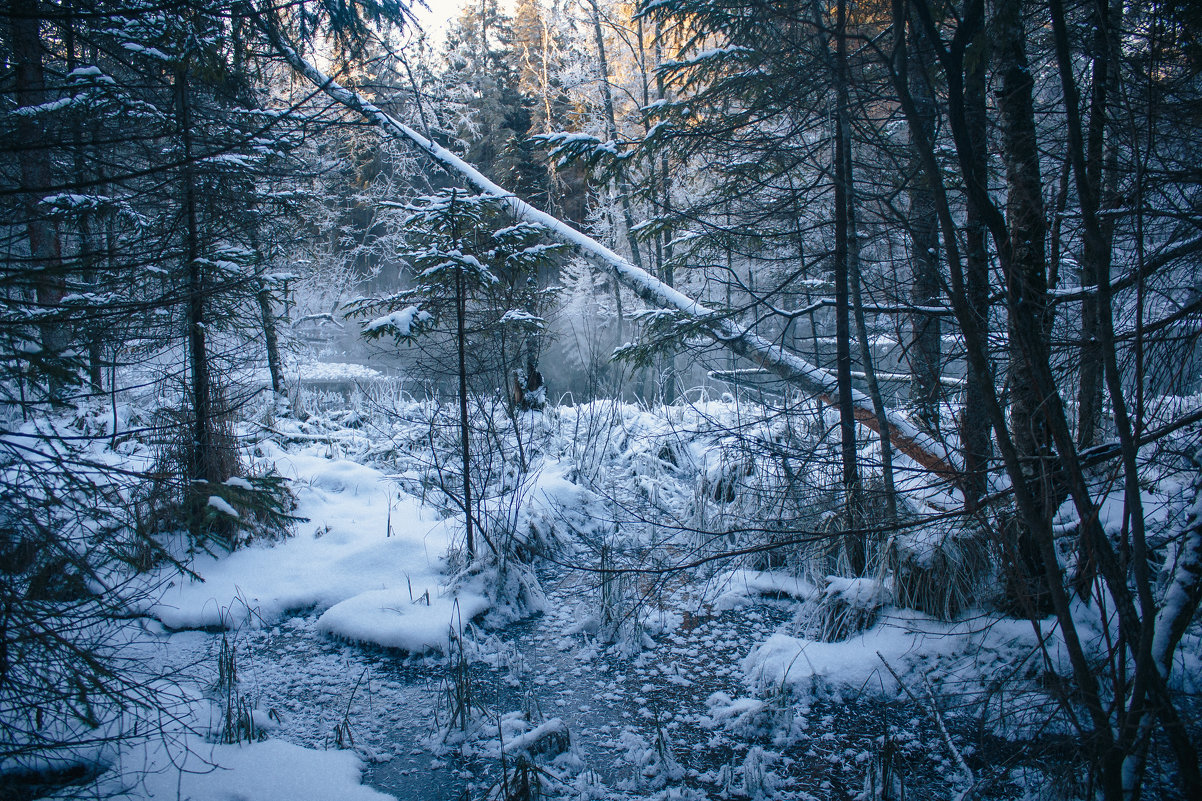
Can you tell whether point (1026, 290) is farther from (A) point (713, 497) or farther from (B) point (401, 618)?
(B) point (401, 618)

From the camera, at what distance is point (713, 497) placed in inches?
211

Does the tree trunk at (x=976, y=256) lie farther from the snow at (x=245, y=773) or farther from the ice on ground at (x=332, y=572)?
the ice on ground at (x=332, y=572)

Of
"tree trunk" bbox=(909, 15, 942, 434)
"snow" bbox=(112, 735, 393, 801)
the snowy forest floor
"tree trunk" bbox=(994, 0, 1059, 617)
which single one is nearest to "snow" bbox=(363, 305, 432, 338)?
the snowy forest floor

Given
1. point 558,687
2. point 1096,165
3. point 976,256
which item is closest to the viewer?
point 976,256

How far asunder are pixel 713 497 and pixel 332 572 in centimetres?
328

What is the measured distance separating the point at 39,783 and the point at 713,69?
5.35 meters

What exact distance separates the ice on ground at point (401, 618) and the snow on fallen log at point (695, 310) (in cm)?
262

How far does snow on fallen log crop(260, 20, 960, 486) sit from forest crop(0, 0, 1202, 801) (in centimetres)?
6

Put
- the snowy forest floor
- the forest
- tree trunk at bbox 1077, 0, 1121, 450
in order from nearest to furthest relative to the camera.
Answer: tree trunk at bbox 1077, 0, 1121, 450, the forest, the snowy forest floor

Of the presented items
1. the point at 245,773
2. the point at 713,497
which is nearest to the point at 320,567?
the point at 245,773

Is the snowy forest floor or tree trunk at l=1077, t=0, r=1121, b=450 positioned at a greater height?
tree trunk at l=1077, t=0, r=1121, b=450

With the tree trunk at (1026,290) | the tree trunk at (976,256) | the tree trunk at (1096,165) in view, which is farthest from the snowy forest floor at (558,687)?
the tree trunk at (1096,165)

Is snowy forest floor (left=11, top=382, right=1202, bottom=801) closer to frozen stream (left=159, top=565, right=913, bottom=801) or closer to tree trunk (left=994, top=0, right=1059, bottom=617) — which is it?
frozen stream (left=159, top=565, right=913, bottom=801)

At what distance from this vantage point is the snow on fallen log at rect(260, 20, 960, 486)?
4.02m
